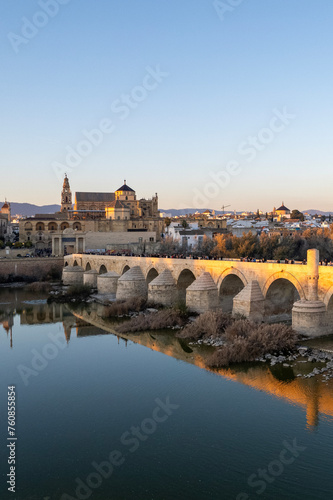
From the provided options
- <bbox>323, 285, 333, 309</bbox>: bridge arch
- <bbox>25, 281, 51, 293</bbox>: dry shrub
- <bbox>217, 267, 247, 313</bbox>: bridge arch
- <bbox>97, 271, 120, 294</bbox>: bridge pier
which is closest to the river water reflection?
<bbox>323, 285, 333, 309</bbox>: bridge arch

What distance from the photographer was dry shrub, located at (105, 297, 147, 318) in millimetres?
19361

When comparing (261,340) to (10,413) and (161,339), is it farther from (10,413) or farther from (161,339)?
(10,413)

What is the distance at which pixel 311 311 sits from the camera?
42.1 ft

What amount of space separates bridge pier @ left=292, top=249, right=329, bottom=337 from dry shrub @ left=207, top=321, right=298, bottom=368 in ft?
1.32

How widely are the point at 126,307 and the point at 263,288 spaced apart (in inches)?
269

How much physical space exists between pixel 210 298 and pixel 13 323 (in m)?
8.73

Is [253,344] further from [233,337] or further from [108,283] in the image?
[108,283]

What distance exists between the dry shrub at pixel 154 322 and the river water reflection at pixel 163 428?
2290mm

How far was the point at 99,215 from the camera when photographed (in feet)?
186

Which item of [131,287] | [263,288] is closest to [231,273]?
[263,288]

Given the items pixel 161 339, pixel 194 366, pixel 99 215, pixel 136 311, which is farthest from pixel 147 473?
pixel 99 215

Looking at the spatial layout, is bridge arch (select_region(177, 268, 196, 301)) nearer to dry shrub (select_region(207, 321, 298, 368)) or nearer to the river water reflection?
the river water reflection

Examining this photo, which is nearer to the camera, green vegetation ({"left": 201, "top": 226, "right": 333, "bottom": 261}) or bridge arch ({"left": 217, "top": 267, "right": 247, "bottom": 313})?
bridge arch ({"left": 217, "top": 267, "right": 247, "bottom": 313})

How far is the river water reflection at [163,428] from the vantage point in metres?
6.58
